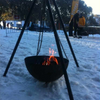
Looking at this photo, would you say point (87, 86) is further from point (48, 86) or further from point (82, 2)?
point (82, 2)

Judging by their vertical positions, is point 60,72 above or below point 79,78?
above

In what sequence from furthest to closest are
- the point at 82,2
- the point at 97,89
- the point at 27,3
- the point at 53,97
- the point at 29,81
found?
1. the point at 82,2
2. the point at 27,3
3. the point at 29,81
4. the point at 97,89
5. the point at 53,97

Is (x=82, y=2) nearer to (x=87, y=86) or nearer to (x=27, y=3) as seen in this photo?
(x=27, y=3)

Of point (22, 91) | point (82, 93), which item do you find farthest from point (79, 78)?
point (22, 91)

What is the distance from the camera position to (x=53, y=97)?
5.86ft

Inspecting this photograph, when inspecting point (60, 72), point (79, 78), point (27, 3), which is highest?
point (27, 3)

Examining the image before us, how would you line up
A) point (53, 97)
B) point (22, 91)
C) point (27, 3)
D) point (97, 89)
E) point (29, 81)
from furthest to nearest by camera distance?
point (27, 3) < point (29, 81) < point (97, 89) < point (22, 91) < point (53, 97)

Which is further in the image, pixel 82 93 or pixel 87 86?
pixel 87 86

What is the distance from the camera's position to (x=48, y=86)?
6.87ft

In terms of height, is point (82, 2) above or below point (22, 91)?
above

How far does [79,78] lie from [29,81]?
3.03 feet

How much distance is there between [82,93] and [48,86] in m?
0.51

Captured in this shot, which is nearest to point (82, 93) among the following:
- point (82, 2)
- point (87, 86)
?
point (87, 86)

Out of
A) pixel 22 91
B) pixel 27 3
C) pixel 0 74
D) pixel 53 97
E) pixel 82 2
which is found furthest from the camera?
pixel 82 2
